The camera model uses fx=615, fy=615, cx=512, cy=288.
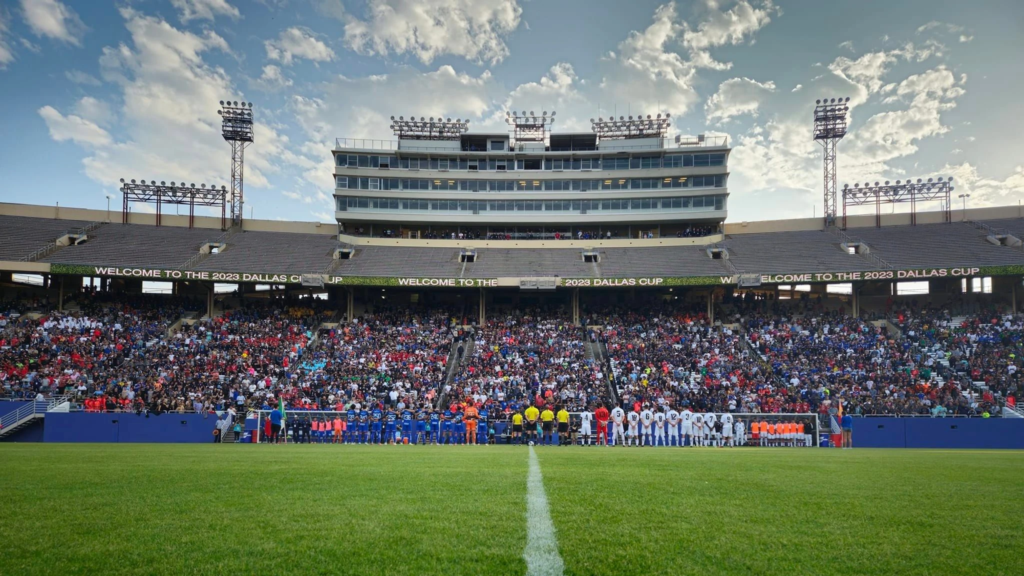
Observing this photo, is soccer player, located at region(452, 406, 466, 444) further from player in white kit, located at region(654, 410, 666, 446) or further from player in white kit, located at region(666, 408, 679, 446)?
player in white kit, located at region(666, 408, 679, 446)

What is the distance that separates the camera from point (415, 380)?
29.5 m

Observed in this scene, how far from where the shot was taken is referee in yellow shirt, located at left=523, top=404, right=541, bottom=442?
22672mm

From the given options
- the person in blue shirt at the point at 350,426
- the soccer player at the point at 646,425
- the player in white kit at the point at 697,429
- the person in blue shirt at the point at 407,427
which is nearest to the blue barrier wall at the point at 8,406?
the person in blue shirt at the point at 350,426

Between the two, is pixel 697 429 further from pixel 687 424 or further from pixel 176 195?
pixel 176 195

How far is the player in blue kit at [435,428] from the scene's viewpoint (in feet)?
78.6

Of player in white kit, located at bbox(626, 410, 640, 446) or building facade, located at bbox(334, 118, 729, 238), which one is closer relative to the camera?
player in white kit, located at bbox(626, 410, 640, 446)

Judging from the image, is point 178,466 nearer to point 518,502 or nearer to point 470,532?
point 518,502

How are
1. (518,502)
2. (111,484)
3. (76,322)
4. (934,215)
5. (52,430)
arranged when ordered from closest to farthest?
(518,502)
(111,484)
(52,430)
(76,322)
(934,215)

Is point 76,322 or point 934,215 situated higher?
point 934,215

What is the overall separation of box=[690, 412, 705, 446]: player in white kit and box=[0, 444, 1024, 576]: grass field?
14.2 meters

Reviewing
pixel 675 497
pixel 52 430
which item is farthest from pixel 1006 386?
pixel 52 430

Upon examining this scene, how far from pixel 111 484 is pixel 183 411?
64.1ft

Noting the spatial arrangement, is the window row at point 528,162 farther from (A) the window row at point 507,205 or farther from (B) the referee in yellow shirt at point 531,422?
(B) the referee in yellow shirt at point 531,422

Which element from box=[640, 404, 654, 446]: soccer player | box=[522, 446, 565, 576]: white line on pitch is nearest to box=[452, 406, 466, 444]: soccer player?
box=[640, 404, 654, 446]: soccer player
